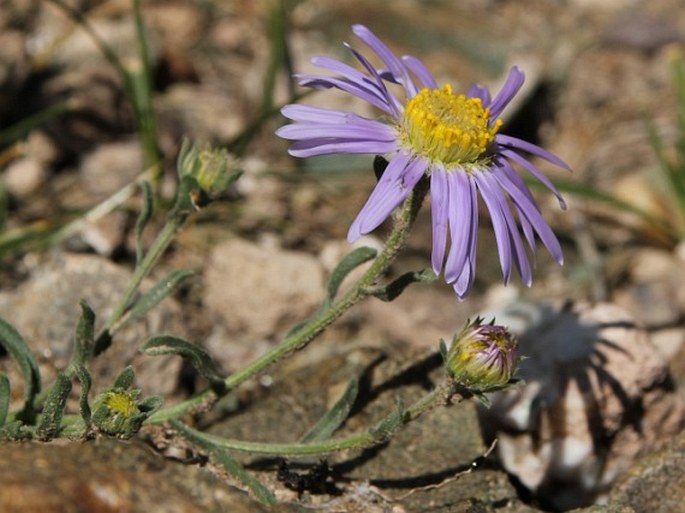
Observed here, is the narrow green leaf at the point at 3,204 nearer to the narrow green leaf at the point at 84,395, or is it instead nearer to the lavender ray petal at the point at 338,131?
the narrow green leaf at the point at 84,395

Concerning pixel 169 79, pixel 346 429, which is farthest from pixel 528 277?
pixel 169 79

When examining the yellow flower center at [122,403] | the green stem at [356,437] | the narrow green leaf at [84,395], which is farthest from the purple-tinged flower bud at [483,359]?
the narrow green leaf at [84,395]

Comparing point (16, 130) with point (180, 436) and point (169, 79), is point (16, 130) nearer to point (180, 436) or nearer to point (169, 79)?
point (169, 79)

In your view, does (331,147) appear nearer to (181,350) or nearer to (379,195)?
(379,195)

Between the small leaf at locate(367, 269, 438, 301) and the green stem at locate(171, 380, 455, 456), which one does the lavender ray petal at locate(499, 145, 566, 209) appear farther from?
the green stem at locate(171, 380, 455, 456)

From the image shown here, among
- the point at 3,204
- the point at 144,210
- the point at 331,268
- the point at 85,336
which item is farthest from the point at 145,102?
the point at 85,336

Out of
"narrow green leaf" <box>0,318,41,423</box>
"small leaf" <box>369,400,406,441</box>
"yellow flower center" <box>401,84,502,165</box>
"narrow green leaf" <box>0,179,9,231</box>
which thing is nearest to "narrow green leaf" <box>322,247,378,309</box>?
"yellow flower center" <box>401,84,502,165</box>
